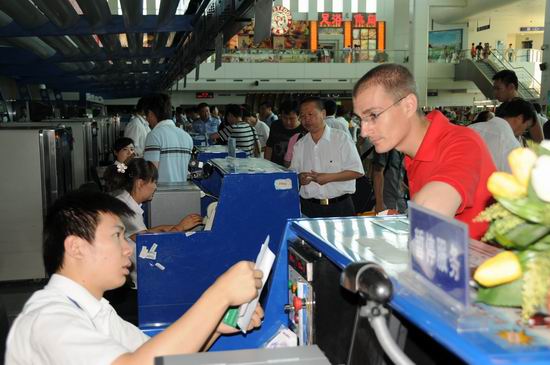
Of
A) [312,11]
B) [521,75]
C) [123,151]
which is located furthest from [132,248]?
[312,11]

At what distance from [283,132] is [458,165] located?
5.48 metres

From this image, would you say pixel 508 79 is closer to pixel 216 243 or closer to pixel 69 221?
pixel 216 243

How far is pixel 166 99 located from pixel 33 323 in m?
4.94

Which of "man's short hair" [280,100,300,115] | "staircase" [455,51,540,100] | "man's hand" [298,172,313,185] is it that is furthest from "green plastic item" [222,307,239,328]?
"staircase" [455,51,540,100]

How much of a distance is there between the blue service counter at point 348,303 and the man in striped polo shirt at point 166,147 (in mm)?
3271

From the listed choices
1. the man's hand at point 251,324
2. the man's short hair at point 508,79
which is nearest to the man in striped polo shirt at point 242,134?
the man's short hair at point 508,79

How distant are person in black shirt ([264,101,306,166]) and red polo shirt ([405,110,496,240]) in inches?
193

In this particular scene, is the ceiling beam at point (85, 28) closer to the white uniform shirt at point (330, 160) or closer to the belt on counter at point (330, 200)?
the white uniform shirt at point (330, 160)

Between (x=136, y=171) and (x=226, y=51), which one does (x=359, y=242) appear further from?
(x=226, y=51)

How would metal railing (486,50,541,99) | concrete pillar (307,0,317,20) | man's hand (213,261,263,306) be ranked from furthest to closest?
concrete pillar (307,0,317,20), metal railing (486,50,541,99), man's hand (213,261,263,306)

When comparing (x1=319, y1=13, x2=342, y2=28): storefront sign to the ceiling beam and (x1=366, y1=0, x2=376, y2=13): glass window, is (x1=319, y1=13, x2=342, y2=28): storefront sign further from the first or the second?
the ceiling beam

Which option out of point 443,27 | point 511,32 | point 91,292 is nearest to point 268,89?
point 443,27

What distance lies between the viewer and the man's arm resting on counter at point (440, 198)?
179cm

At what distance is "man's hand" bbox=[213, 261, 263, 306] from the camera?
1.74 meters
